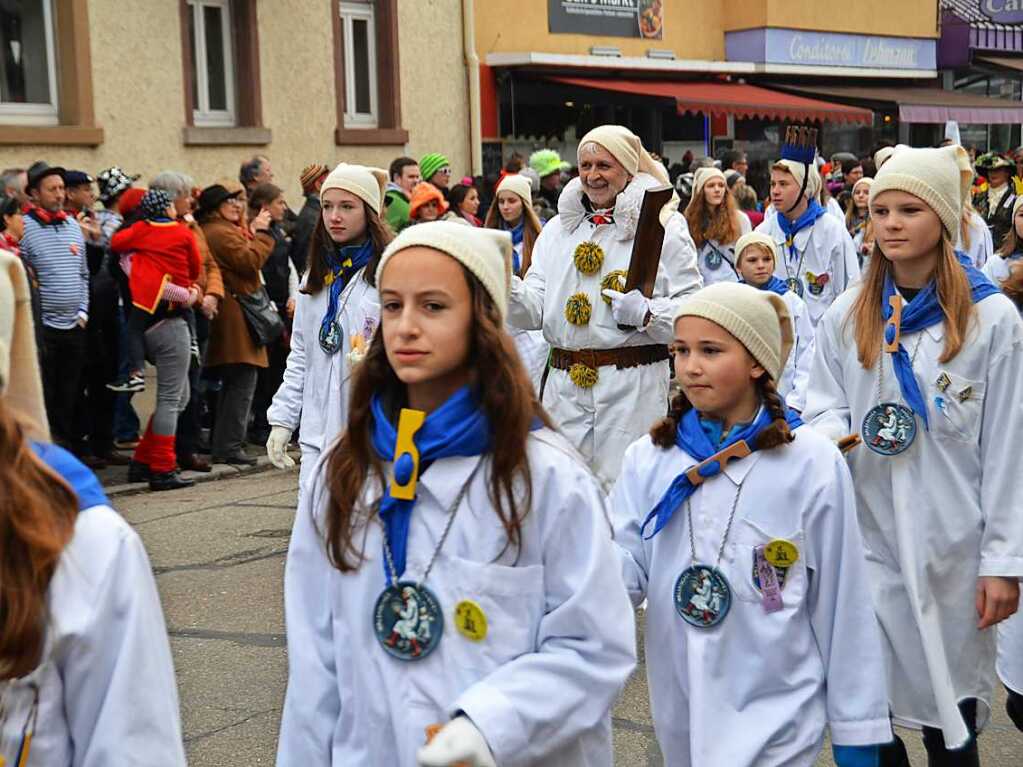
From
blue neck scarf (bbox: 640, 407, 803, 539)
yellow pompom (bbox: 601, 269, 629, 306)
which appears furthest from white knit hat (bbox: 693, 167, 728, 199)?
blue neck scarf (bbox: 640, 407, 803, 539)

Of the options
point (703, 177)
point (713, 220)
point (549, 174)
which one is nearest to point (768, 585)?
point (713, 220)

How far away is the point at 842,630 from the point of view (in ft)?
12.3

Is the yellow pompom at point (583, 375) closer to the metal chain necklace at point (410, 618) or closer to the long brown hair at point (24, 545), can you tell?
the metal chain necklace at point (410, 618)

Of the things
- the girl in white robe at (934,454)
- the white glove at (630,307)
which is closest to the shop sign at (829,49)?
the white glove at (630,307)

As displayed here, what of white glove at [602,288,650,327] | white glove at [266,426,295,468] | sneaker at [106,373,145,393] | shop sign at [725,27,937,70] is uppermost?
shop sign at [725,27,937,70]

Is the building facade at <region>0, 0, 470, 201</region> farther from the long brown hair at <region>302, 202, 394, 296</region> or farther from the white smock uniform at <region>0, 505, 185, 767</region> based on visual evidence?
the white smock uniform at <region>0, 505, 185, 767</region>

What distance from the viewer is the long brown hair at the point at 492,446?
9.65 ft

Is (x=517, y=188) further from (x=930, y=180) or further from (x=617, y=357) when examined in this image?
(x=930, y=180)

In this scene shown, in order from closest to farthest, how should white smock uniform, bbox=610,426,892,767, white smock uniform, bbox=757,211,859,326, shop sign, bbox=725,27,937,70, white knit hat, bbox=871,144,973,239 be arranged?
1. white smock uniform, bbox=610,426,892,767
2. white knit hat, bbox=871,144,973,239
3. white smock uniform, bbox=757,211,859,326
4. shop sign, bbox=725,27,937,70

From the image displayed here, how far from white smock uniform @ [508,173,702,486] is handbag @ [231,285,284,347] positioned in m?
4.73

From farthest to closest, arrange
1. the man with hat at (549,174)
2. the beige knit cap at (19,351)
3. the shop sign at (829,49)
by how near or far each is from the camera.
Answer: the shop sign at (829,49) < the man with hat at (549,174) < the beige knit cap at (19,351)

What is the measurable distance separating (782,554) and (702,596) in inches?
8.6

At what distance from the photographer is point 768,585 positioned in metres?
3.80

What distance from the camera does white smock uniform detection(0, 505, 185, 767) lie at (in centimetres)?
234
